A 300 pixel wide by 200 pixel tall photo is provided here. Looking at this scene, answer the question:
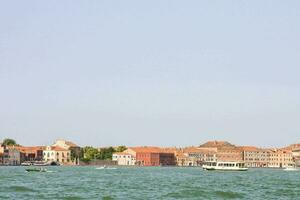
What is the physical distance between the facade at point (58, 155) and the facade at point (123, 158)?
10.4 m

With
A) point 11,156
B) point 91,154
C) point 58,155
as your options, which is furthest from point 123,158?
point 11,156

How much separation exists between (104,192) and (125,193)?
3.61ft

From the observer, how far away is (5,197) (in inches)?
1560

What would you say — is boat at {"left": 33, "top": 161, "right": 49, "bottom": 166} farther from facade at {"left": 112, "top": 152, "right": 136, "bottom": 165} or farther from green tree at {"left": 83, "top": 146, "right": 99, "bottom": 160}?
facade at {"left": 112, "top": 152, "right": 136, "bottom": 165}

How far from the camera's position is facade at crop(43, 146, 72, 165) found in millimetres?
195500

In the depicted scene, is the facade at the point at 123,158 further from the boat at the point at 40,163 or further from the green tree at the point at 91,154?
the boat at the point at 40,163

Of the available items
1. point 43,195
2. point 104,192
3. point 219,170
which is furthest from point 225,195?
point 219,170

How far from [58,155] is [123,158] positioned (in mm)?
14806

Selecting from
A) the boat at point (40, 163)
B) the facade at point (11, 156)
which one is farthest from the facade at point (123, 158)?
the facade at point (11, 156)

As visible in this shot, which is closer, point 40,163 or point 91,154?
point 40,163

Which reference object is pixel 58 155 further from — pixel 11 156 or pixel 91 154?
pixel 11 156

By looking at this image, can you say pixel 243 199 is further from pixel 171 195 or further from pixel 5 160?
pixel 5 160

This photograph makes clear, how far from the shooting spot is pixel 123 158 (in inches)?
7810

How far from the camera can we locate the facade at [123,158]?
196 metres
